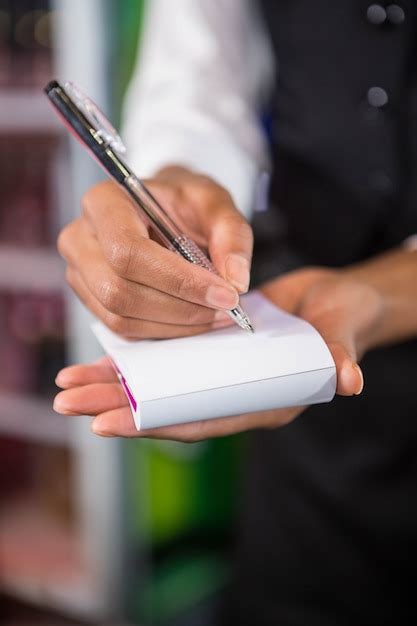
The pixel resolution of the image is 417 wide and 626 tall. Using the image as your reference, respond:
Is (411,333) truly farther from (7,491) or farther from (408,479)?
(7,491)

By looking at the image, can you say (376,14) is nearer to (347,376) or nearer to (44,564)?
(347,376)

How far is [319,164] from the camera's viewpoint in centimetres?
83

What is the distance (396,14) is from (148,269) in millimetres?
396

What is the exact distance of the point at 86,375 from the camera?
551 mm

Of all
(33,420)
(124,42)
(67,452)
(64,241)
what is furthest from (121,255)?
(67,452)

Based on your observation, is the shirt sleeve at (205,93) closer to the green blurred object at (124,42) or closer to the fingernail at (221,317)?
the fingernail at (221,317)

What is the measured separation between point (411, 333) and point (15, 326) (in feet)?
3.93

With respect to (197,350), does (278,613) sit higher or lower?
lower

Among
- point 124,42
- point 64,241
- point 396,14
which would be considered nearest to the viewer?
point 64,241

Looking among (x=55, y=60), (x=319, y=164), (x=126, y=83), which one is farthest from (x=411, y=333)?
(x=55, y=60)

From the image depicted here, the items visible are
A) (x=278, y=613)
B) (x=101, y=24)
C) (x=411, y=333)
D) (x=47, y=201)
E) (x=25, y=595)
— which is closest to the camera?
(x=411, y=333)

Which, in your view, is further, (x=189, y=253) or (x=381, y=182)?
(x=381, y=182)

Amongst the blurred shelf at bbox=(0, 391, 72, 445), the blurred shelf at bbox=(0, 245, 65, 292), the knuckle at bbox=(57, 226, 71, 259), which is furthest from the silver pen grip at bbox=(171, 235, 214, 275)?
the blurred shelf at bbox=(0, 391, 72, 445)

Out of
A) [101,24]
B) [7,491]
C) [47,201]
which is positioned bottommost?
[7,491]
